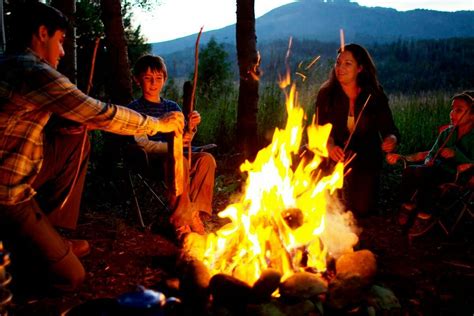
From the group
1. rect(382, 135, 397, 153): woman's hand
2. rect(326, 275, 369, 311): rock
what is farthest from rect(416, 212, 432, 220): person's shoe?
rect(326, 275, 369, 311): rock

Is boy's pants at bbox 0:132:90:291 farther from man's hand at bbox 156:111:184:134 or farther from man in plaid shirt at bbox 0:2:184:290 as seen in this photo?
man's hand at bbox 156:111:184:134

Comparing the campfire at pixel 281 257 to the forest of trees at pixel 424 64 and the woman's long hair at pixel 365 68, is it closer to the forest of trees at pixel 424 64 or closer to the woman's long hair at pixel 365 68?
the woman's long hair at pixel 365 68

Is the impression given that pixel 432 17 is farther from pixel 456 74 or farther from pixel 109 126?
pixel 109 126

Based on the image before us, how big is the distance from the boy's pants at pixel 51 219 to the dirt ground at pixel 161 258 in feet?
0.62

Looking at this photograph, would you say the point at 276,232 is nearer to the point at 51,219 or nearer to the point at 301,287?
the point at 301,287

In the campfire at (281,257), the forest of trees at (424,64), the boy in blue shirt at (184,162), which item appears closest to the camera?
the campfire at (281,257)

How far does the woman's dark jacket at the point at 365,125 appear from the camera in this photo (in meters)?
4.55

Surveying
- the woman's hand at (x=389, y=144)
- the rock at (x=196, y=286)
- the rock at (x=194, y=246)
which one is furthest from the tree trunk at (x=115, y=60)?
the woman's hand at (x=389, y=144)

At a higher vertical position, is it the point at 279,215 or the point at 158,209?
the point at 279,215

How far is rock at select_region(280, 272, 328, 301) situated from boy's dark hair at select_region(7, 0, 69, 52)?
2238mm

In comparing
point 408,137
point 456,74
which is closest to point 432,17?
point 456,74

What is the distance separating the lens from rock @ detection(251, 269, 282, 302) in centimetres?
264

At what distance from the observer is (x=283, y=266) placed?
119 inches

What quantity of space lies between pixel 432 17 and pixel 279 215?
16679 centimetres
